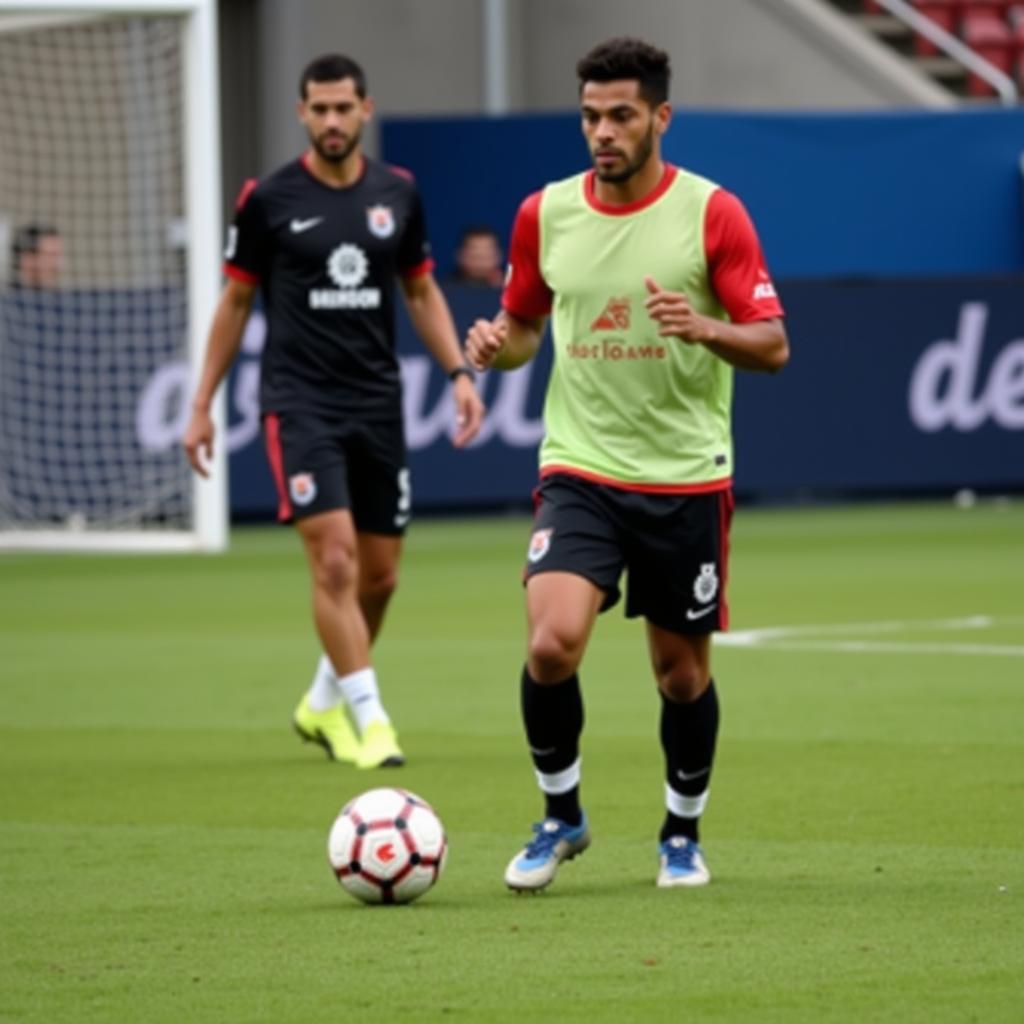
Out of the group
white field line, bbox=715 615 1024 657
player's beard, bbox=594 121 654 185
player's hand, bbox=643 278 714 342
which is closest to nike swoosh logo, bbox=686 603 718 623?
player's hand, bbox=643 278 714 342

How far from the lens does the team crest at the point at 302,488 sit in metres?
10.5

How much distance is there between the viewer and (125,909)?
7.23 meters

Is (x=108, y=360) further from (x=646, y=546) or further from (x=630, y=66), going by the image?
(x=630, y=66)

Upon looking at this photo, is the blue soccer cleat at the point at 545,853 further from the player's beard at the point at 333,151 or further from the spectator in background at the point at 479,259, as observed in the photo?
the spectator in background at the point at 479,259

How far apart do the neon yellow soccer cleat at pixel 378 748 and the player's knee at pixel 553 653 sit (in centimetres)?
288

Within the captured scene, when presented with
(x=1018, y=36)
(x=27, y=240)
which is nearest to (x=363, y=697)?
(x=27, y=240)

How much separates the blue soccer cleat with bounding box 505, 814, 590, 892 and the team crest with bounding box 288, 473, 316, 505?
10.1 ft

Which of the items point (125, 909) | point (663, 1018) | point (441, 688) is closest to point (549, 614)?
point (125, 909)

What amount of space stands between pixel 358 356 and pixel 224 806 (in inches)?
83.6

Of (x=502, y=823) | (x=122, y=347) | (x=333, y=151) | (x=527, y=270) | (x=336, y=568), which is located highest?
(x=333, y=151)

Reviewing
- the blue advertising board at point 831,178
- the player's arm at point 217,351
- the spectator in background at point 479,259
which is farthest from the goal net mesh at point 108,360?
the player's arm at point 217,351

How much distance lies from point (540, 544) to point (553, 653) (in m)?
0.32

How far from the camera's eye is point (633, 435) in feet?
24.9

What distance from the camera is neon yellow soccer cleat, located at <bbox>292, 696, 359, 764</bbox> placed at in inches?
419
